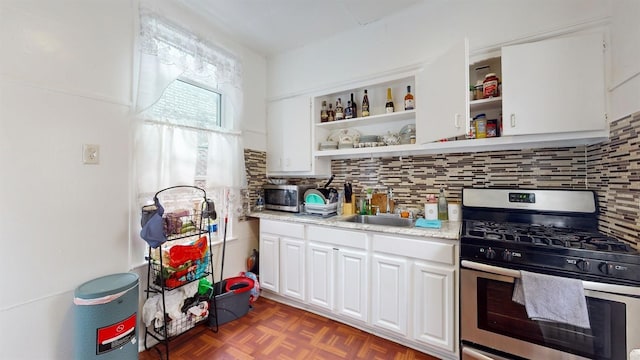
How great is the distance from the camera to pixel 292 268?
2328 millimetres

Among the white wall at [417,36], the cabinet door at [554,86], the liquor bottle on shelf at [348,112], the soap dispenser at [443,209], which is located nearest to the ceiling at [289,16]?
the white wall at [417,36]

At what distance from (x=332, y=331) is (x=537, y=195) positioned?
1871mm

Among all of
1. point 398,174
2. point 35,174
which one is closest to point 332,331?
point 398,174

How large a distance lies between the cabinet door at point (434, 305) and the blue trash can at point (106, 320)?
1837mm

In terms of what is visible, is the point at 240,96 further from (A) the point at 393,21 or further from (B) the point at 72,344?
(B) the point at 72,344

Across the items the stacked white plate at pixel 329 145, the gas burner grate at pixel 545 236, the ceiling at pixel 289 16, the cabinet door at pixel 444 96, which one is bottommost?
the gas burner grate at pixel 545 236

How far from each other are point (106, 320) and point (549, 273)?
7.87 feet

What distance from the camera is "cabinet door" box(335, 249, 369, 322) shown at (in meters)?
1.95

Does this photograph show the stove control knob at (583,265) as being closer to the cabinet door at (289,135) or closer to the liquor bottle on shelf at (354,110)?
the liquor bottle on shelf at (354,110)

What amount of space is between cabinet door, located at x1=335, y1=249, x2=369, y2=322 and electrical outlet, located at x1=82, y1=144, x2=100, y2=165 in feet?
5.97

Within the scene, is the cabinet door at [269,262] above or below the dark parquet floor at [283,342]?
above

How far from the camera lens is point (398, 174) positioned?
240 centimetres

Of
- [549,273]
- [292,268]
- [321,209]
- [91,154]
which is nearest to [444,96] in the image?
[549,273]

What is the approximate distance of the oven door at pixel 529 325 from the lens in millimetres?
1148
